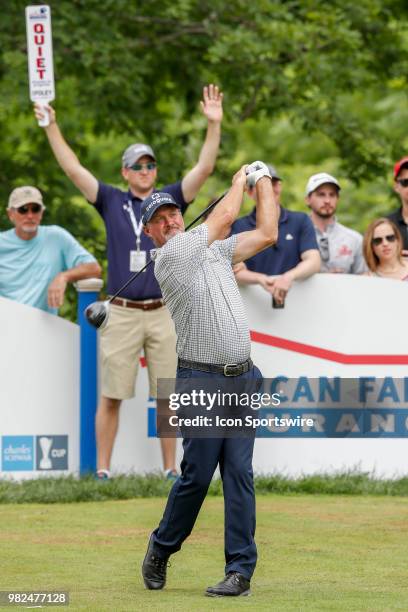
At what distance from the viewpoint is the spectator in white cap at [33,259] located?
10.9m

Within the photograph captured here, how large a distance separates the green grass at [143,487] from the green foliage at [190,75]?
14.9 feet

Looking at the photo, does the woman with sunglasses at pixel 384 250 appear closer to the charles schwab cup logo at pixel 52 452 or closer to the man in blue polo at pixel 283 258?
the man in blue polo at pixel 283 258

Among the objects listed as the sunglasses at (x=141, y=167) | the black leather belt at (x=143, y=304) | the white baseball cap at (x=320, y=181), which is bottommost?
the black leather belt at (x=143, y=304)

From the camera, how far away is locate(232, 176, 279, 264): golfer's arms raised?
7.23 meters

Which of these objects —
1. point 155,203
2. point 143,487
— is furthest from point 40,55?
point 155,203

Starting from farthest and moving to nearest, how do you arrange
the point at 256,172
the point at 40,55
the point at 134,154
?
the point at 40,55
the point at 134,154
the point at 256,172

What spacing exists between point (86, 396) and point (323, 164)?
1916cm

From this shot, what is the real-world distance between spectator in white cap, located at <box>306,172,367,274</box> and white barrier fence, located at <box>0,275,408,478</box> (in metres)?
0.39

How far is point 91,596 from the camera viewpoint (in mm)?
6938

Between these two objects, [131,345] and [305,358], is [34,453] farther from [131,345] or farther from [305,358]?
[305,358]

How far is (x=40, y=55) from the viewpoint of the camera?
11.1 metres

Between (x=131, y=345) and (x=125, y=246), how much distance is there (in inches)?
27.7

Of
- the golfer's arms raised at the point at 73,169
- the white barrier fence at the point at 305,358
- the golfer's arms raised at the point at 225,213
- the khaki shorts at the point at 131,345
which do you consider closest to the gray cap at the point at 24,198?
the golfer's arms raised at the point at 73,169

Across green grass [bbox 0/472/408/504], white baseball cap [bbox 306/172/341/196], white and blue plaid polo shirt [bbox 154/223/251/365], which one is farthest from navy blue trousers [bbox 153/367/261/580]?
white baseball cap [bbox 306/172/341/196]
